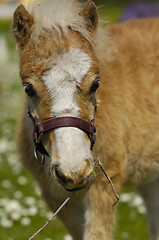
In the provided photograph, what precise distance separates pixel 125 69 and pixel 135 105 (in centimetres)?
35

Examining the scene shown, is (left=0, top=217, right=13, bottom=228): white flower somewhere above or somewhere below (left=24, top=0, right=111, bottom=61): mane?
below

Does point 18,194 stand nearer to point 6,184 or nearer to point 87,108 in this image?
point 6,184

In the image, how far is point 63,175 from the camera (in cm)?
281

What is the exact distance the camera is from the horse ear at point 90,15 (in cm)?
336

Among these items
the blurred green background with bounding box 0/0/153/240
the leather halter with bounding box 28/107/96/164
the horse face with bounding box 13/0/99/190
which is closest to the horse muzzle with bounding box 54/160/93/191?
the horse face with bounding box 13/0/99/190

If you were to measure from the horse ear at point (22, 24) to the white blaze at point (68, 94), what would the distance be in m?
0.36

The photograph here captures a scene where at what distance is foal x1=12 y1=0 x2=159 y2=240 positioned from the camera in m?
2.98

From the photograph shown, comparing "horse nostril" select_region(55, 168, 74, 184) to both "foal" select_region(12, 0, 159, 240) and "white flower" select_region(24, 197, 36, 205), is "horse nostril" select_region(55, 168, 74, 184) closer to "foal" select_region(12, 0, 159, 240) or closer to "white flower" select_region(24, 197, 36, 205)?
"foal" select_region(12, 0, 159, 240)

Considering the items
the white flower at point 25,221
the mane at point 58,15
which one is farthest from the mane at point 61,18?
the white flower at point 25,221

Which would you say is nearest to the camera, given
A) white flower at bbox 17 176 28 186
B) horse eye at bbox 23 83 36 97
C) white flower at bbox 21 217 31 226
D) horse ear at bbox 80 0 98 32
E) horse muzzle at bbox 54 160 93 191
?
horse muzzle at bbox 54 160 93 191

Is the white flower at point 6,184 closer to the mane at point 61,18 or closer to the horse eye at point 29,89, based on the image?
the mane at point 61,18

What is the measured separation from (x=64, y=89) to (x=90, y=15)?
0.73m

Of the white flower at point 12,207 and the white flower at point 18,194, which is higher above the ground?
the white flower at point 12,207

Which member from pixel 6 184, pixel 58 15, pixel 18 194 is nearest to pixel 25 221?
pixel 18 194
